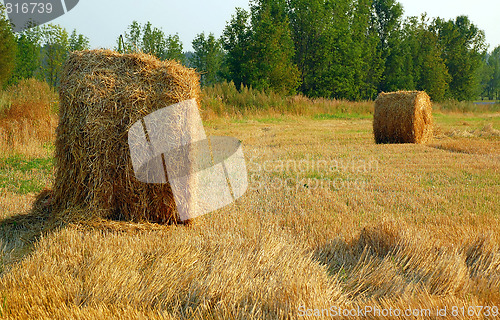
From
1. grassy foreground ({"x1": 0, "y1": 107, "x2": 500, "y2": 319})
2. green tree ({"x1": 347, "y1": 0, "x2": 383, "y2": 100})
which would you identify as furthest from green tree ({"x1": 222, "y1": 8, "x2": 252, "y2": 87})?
grassy foreground ({"x1": 0, "y1": 107, "x2": 500, "y2": 319})

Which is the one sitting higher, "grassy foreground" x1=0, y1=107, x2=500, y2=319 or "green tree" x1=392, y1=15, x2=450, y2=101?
"green tree" x1=392, y1=15, x2=450, y2=101

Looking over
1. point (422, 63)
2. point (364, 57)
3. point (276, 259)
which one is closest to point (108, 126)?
point (276, 259)

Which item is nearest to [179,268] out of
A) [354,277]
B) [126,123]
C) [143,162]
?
[354,277]

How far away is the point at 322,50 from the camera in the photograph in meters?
40.6

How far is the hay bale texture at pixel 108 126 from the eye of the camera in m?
4.39

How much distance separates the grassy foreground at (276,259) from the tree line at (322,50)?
2073 cm

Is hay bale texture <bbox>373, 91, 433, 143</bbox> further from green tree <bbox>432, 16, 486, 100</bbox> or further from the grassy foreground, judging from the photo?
green tree <bbox>432, 16, 486, 100</bbox>

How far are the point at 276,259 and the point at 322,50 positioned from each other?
131ft

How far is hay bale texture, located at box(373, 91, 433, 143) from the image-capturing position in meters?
12.5

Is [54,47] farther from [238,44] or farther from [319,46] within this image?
[319,46]

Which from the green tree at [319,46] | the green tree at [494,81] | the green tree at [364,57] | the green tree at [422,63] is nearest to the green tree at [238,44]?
the green tree at [319,46]

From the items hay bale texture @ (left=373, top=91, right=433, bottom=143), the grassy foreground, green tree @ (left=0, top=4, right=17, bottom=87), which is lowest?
the grassy foreground

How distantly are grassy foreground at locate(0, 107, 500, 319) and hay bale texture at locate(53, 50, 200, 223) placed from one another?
0.33m

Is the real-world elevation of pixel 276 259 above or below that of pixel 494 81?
below
